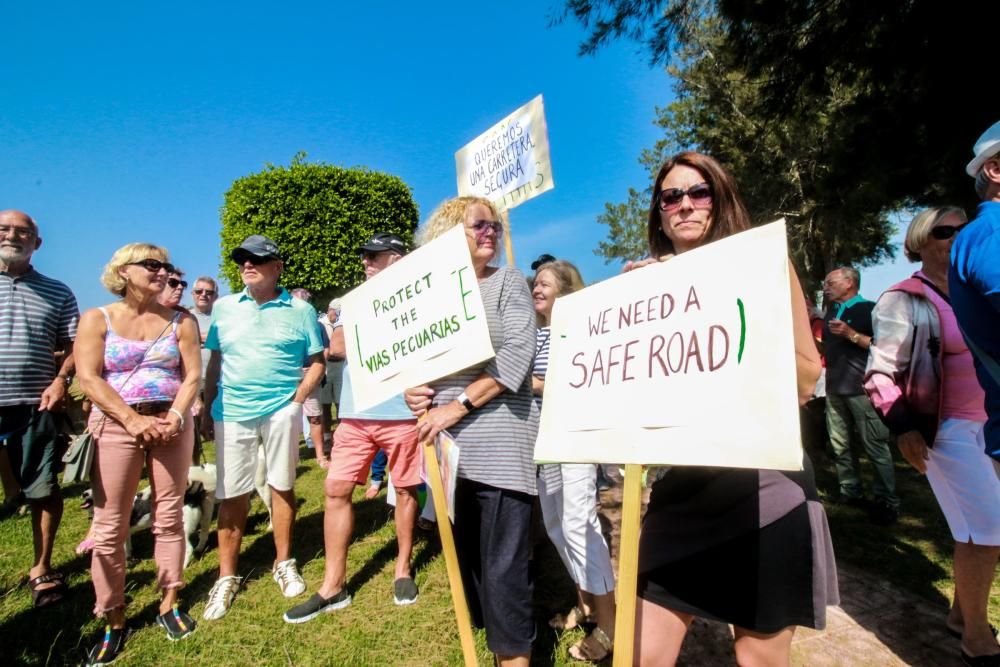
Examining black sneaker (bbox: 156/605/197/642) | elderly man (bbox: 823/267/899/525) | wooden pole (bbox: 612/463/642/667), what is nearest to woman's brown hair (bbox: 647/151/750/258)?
wooden pole (bbox: 612/463/642/667)

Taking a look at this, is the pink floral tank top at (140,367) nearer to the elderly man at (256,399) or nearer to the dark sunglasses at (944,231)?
the elderly man at (256,399)

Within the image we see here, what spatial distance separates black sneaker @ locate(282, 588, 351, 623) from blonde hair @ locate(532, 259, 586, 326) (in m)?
2.21

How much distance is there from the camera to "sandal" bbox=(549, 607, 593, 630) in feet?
8.69

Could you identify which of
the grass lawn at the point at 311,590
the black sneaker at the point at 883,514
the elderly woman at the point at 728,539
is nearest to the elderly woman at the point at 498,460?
the elderly woman at the point at 728,539

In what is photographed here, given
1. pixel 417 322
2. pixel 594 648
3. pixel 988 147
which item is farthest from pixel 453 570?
pixel 988 147

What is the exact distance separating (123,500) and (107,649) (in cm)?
70

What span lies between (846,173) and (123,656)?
720 cm

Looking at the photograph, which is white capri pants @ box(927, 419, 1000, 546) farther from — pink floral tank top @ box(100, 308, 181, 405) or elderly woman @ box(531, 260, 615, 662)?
pink floral tank top @ box(100, 308, 181, 405)

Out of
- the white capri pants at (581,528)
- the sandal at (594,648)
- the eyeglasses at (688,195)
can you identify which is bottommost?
the sandal at (594,648)

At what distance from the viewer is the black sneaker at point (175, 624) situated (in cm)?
274

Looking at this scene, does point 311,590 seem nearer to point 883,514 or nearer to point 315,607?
point 315,607

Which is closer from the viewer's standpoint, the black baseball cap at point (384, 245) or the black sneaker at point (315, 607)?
the black sneaker at point (315, 607)

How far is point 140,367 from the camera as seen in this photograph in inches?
111

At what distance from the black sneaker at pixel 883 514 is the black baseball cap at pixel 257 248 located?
475 cm
